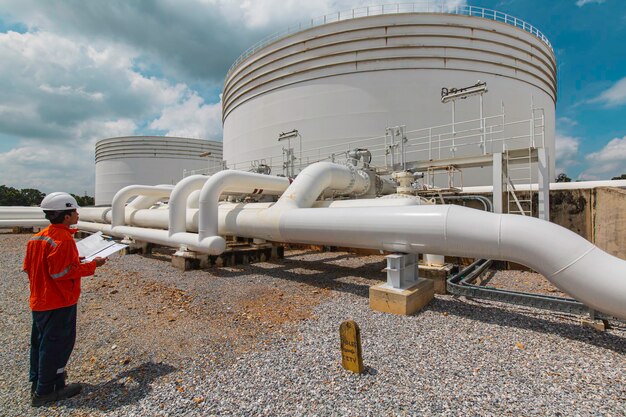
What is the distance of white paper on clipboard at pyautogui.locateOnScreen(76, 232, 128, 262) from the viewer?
3.14 meters

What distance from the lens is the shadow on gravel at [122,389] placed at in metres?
2.74

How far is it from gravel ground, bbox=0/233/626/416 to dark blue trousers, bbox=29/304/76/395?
21 centimetres

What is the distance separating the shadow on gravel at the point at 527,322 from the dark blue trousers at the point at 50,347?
4.49 m

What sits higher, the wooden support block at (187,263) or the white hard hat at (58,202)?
the white hard hat at (58,202)

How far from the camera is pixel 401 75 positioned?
16172 mm

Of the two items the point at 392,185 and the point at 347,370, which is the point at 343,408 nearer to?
Answer: the point at 347,370

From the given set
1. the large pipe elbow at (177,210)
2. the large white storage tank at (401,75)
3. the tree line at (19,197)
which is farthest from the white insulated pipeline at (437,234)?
the tree line at (19,197)

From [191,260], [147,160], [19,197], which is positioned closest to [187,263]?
[191,260]

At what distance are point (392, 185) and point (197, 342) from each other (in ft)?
31.5

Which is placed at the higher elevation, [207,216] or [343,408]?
[207,216]

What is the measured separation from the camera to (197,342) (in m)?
3.91

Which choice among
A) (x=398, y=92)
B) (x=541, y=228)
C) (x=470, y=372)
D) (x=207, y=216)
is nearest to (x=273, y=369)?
(x=470, y=372)

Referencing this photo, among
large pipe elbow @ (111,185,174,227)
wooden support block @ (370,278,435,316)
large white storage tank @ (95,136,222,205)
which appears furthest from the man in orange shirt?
large white storage tank @ (95,136,222,205)

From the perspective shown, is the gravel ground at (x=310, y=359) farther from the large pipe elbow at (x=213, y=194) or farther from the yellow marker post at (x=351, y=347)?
the large pipe elbow at (x=213, y=194)
